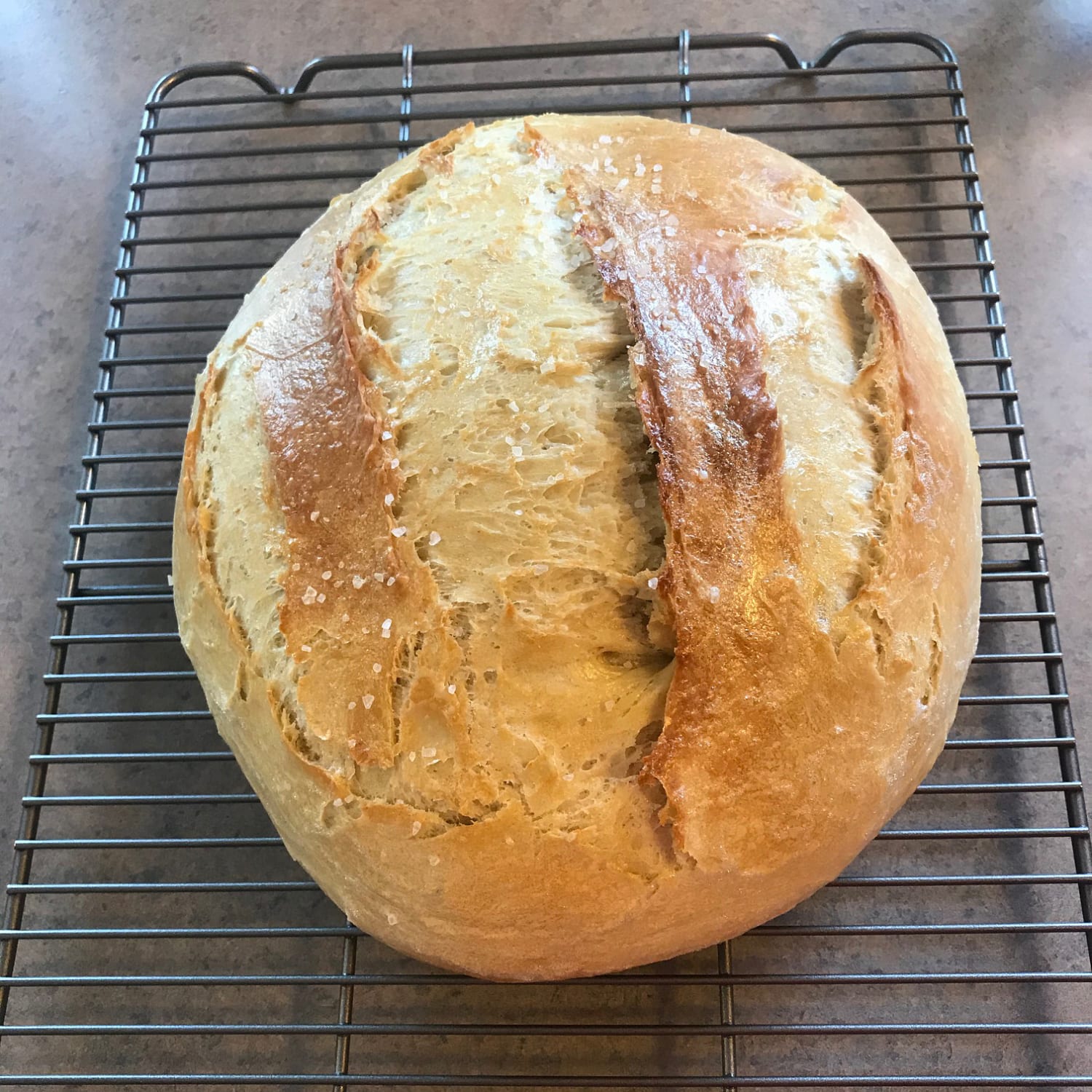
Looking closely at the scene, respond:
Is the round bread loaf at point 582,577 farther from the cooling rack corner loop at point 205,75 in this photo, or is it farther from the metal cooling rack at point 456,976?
the cooling rack corner loop at point 205,75

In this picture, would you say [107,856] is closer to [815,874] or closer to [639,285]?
[815,874]

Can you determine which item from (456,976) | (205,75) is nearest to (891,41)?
(205,75)

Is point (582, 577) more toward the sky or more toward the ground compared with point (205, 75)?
more toward the ground

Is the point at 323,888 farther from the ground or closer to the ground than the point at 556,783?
closer to the ground

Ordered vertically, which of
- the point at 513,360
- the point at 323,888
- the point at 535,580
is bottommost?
the point at 323,888

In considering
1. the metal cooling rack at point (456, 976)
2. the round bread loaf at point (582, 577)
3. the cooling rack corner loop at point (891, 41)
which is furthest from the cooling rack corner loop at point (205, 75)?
the cooling rack corner loop at point (891, 41)

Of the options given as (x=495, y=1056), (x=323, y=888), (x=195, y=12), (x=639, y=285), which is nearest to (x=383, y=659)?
(x=323, y=888)

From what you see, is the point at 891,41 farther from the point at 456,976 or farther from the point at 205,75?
the point at 456,976
